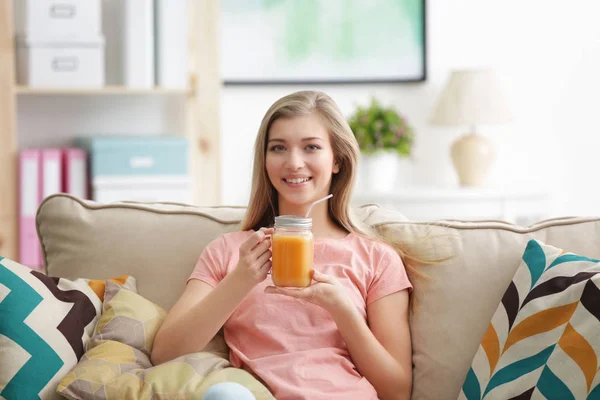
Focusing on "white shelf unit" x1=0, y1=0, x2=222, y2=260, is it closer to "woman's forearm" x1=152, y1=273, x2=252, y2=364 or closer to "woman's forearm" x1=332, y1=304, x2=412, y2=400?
"woman's forearm" x1=152, y1=273, x2=252, y2=364

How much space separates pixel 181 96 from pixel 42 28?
0.74 metres

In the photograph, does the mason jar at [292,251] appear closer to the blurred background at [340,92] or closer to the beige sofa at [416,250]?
the beige sofa at [416,250]

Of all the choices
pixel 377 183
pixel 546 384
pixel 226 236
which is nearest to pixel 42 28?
pixel 377 183

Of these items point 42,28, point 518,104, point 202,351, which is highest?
point 42,28

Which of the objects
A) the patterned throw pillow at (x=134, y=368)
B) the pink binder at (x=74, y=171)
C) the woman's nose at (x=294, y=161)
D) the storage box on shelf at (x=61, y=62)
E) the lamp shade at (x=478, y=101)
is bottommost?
the patterned throw pillow at (x=134, y=368)

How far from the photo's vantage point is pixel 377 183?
3914mm

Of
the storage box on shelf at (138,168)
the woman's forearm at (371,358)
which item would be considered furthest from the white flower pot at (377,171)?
the woman's forearm at (371,358)

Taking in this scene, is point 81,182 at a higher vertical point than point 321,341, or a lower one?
higher

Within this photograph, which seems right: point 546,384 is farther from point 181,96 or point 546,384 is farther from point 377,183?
point 181,96

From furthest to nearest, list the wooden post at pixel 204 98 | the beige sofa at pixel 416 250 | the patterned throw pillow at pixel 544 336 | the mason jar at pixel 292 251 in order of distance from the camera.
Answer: the wooden post at pixel 204 98 → the beige sofa at pixel 416 250 → the mason jar at pixel 292 251 → the patterned throw pillow at pixel 544 336

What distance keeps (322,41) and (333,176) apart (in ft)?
7.92

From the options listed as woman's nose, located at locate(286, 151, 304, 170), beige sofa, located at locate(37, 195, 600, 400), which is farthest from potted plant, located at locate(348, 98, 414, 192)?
woman's nose, located at locate(286, 151, 304, 170)

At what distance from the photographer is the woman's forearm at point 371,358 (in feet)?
5.39

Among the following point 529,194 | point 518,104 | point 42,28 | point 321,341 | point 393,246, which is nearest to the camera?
point 321,341
